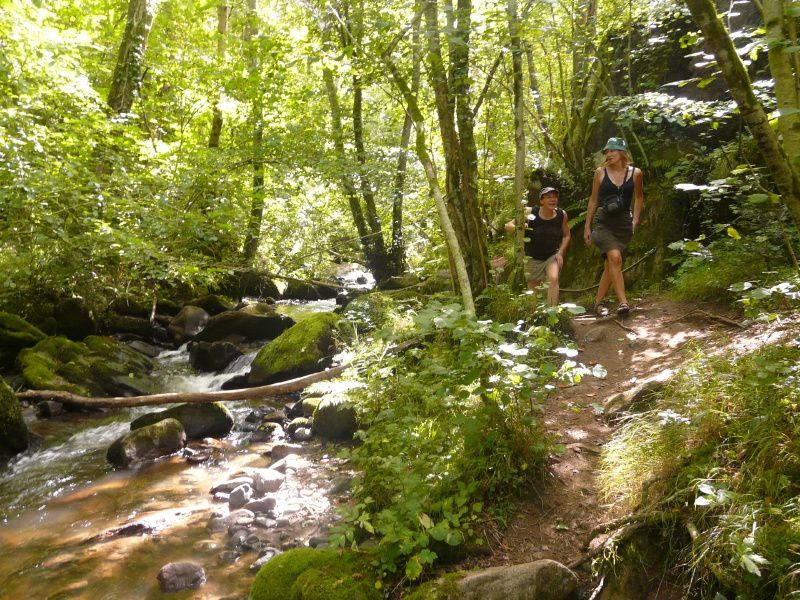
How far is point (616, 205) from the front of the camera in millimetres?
6293

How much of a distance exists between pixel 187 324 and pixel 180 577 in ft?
33.5

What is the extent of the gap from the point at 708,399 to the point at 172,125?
1378 centimetres

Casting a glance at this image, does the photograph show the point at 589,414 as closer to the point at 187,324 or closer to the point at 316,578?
the point at 316,578

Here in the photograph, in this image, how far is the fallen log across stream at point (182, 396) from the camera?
789 centimetres

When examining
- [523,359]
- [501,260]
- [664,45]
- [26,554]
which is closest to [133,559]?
[26,554]

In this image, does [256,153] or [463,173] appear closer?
[463,173]

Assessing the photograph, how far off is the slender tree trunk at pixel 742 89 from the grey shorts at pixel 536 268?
458 centimetres

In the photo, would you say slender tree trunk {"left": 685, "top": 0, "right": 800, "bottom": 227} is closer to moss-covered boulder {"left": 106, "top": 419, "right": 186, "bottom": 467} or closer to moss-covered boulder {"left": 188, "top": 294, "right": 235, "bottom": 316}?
moss-covered boulder {"left": 106, "top": 419, "right": 186, "bottom": 467}

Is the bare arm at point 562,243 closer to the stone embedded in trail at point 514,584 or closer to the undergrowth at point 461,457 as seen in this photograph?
the undergrowth at point 461,457

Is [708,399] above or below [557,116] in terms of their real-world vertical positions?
below

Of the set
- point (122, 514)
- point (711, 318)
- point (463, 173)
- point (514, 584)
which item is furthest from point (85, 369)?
point (711, 318)

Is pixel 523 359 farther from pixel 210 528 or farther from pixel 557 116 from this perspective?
pixel 557 116

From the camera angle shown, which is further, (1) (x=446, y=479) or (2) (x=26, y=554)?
(2) (x=26, y=554)

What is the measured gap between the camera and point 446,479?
3686 mm
